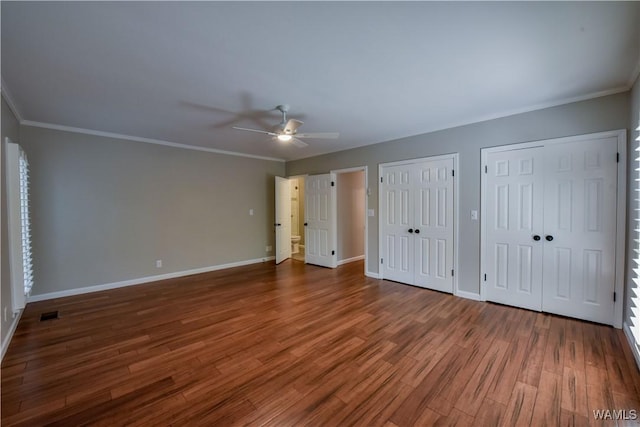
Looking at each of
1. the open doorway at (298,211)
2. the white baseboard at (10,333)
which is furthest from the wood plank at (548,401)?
the open doorway at (298,211)

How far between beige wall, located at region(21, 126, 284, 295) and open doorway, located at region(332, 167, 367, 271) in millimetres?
1967

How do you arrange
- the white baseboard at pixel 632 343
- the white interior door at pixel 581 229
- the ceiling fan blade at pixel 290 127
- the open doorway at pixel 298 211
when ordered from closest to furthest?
the white baseboard at pixel 632 343, the white interior door at pixel 581 229, the ceiling fan blade at pixel 290 127, the open doorway at pixel 298 211

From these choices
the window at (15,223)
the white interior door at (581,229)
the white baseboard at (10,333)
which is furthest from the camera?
the white interior door at (581,229)

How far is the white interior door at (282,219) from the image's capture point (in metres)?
6.16

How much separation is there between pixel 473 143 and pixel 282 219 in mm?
4080

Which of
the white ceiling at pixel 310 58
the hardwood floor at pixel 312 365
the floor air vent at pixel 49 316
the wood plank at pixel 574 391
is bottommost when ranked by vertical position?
the wood plank at pixel 574 391

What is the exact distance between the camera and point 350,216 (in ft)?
20.1

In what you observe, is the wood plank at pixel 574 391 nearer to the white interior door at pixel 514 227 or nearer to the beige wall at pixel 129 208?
the white interior door at pixel 514 227

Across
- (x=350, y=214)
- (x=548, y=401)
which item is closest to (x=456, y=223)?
(x=548, y=401)

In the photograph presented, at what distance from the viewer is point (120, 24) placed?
69.2 inches

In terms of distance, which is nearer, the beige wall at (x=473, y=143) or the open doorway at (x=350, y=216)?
the beige wall at (x=473, y=143)

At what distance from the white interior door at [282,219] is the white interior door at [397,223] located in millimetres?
2436

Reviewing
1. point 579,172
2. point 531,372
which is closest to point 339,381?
point 531,372

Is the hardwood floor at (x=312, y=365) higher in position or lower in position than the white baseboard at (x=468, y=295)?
lower
